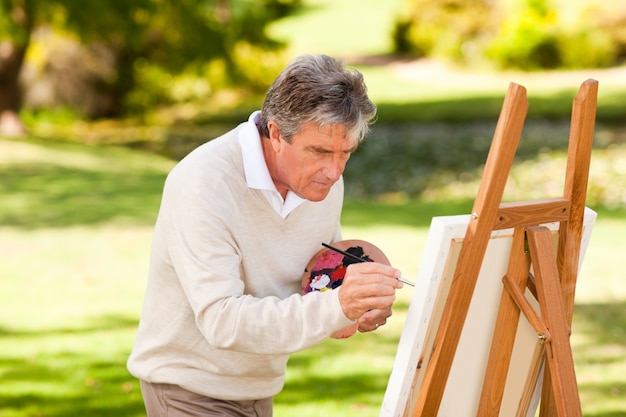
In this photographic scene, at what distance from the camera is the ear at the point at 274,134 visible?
2785 millimetres

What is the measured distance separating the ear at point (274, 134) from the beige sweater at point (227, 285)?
0.44ft

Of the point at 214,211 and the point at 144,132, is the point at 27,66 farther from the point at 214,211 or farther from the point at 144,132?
the point at 214,211

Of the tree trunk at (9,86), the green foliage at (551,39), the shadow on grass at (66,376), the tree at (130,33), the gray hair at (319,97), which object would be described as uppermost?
the green foliage at (551,39)

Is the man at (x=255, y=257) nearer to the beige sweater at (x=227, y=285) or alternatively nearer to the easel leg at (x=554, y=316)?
the beige sweater at (x=227, y=285)

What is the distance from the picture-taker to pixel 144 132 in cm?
2280

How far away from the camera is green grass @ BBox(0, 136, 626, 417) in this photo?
5414 mm

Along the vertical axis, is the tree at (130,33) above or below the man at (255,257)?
above

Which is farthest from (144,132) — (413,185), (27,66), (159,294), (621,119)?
(159,294)

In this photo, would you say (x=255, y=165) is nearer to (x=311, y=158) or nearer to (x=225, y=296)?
(x=311, y=158)

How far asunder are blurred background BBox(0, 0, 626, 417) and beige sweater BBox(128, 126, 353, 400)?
218cm

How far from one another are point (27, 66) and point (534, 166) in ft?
43.8

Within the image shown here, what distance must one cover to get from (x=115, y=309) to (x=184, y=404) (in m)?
4.56

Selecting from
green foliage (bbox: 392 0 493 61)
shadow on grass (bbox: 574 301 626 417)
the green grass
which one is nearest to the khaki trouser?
the green grass

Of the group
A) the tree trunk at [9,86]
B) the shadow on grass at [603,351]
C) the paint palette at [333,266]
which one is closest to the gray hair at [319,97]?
the paint palette at [333,266]
